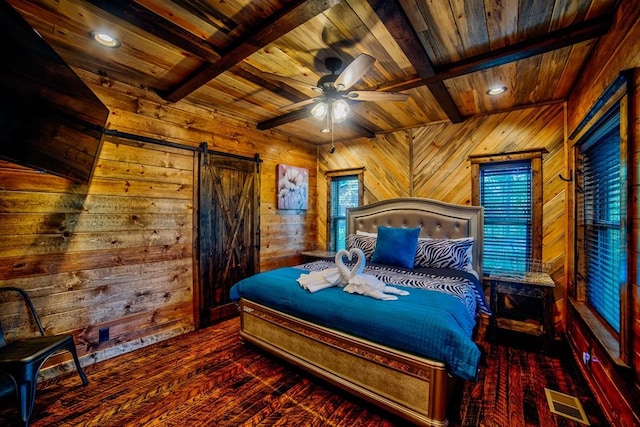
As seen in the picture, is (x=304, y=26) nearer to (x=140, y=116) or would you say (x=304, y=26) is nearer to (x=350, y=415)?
(x=140, y=116)

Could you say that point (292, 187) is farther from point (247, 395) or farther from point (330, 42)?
point (247, 395)

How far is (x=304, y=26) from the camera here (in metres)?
1.84

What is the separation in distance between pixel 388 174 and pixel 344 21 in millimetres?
2626

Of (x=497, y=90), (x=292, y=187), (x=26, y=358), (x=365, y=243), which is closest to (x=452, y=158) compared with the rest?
(x=497, y=90)

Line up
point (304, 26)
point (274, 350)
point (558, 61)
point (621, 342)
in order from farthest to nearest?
point (274, 350), point (558, 61), point (304, 26), point (621, 342)

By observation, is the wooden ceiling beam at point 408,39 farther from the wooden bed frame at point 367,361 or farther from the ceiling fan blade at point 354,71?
the wooden bed frame at point 367,361

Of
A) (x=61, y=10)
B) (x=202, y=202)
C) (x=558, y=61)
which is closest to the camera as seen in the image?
(x=61, y=10)

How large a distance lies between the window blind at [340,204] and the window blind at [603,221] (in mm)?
2827

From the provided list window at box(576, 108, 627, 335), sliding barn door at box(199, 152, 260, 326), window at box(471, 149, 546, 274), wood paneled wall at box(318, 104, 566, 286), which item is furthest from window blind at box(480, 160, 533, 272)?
sliding barn door at box(199, 152, 260, 326)

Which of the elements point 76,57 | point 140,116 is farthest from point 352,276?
point 76,57

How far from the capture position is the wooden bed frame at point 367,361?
5.46ft

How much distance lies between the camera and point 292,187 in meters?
4.38

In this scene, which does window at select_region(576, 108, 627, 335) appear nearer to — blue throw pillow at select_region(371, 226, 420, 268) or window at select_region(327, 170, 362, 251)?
blue throw pillow at select_region(371, 226, 420, 268)

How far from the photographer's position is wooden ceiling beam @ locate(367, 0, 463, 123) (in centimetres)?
157
